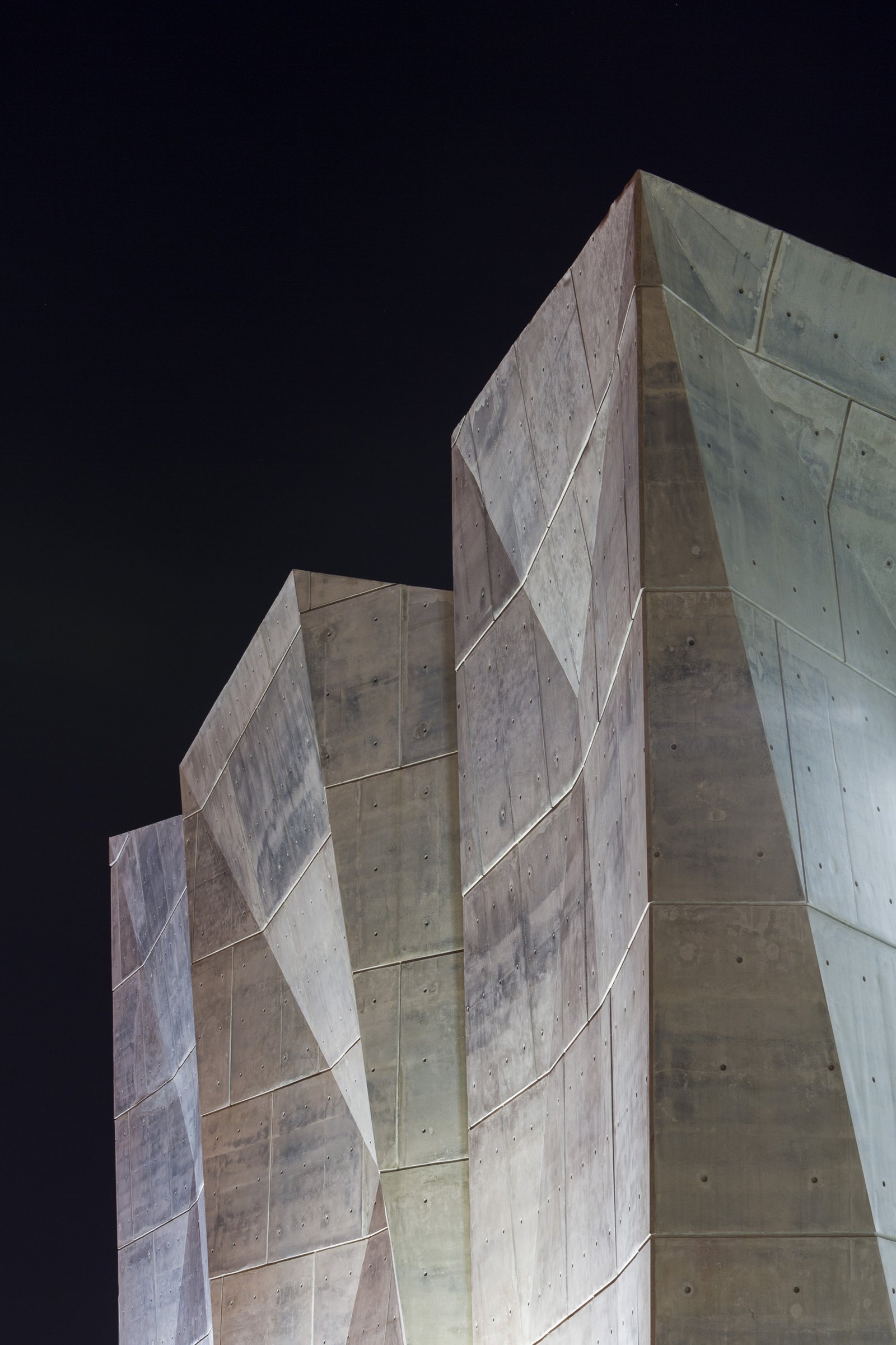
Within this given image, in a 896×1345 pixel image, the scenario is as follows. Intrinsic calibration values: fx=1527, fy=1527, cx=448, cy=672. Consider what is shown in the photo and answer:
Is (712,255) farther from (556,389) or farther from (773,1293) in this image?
(773,1293)

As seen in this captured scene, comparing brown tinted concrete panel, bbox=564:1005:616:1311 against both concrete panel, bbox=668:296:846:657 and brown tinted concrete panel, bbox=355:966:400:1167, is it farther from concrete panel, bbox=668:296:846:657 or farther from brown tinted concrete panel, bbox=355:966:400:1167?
brown tinted concrete panel, bbox=355:966:400:1167

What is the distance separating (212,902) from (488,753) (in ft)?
14.6

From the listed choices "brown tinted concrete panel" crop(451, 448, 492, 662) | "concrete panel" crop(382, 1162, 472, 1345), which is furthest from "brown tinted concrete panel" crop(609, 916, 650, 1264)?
"brown tinted concrete panel" crop(451, 448, 492, 662)

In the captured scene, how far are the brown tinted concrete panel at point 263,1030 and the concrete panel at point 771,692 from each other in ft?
17.2

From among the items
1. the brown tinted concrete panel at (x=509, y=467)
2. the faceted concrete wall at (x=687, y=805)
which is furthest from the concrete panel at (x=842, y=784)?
the brown tinted concrete panel at (x=509, y=467)

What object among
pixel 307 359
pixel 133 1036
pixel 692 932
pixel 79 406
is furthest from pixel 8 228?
pixel 692 932

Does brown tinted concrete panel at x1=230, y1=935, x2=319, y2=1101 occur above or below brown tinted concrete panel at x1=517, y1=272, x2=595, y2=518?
below

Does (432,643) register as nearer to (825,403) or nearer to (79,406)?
(825,403)

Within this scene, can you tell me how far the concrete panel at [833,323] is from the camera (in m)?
7.65

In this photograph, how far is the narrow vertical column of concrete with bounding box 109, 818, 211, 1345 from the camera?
1353 centimetres

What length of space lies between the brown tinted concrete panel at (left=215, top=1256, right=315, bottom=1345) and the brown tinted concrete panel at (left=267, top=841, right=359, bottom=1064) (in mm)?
1490

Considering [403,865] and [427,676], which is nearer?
[403,865]

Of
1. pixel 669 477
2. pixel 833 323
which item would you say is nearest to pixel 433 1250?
pixel 669 477

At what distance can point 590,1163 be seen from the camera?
701cm
